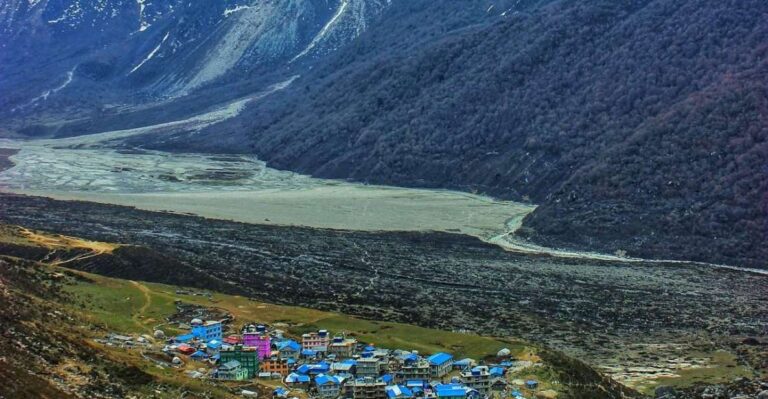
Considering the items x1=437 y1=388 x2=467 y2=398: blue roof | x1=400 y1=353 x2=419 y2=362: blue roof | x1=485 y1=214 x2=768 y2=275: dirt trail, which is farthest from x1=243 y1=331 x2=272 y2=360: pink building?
x1=485 y1=214 x2=768 y2=275: dirt trail

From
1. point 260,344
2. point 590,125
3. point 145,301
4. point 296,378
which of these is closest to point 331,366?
point 296,378

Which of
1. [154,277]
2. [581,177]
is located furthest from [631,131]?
[154,277]

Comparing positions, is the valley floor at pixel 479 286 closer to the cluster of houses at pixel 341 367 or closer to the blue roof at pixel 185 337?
the cluster of houses at pixel 341 367

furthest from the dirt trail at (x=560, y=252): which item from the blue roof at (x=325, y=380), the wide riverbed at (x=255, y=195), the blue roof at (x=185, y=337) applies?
the blue roof at (x=325, y=380)

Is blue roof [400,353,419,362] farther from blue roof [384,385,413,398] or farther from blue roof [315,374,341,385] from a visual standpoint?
blue roof [315,374,341,385]

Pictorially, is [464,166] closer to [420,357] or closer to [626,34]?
[626,34]

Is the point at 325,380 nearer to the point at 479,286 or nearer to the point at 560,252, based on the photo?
the point at 479,286
